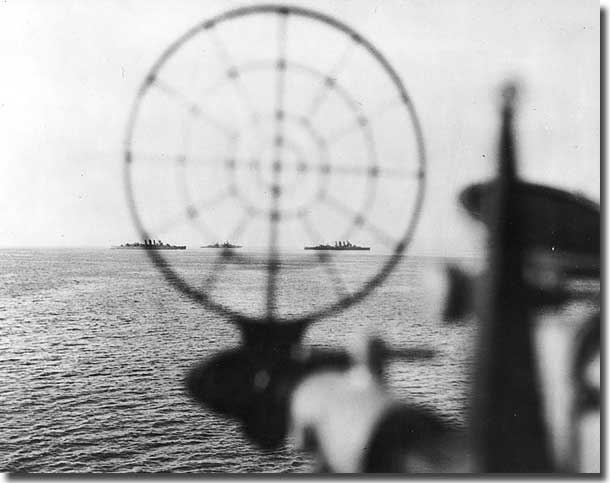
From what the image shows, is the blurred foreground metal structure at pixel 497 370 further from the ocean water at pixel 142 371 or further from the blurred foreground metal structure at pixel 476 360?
the ocean water at pixel 142 371

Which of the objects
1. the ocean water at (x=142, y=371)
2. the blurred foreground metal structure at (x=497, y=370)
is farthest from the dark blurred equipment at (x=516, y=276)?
the ocean water at (x=142, y=371)

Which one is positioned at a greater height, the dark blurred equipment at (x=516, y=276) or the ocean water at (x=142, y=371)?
the dark blurred equipment at (x=516, y=276)

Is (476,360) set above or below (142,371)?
above

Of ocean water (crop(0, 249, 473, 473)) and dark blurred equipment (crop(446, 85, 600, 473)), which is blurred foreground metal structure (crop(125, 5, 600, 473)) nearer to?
dark blurred equipment (crop(446, 85, 600, 473))

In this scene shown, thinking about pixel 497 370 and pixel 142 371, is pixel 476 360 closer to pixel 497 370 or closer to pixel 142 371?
pixel 497 370

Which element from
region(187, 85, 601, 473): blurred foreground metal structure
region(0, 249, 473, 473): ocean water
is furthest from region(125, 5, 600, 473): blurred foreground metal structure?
region(0, 249, 473, 473): ocean water

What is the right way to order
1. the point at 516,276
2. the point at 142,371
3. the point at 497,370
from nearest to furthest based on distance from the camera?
1. the point at 497,370
2. the point at 516,276
3. the point at 142,371

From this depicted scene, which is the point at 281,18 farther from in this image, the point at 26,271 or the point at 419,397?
the point at 26,271

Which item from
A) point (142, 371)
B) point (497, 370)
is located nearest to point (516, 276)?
point (497, 370)
